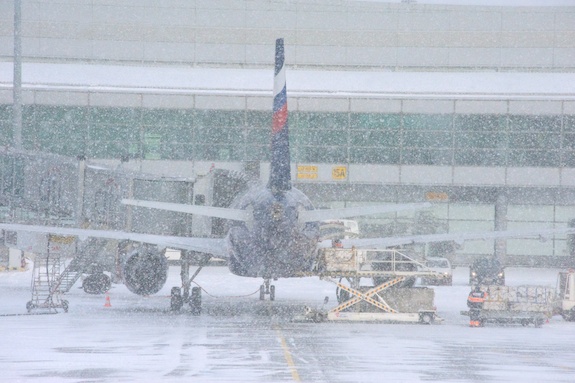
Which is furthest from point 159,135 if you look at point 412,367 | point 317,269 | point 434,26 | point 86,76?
point 412,367

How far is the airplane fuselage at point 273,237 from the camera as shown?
26.2 m

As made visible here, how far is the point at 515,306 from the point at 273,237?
7580mm

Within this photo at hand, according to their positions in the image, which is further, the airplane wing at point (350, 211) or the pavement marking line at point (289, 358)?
the airplane wing at point (350, 211)

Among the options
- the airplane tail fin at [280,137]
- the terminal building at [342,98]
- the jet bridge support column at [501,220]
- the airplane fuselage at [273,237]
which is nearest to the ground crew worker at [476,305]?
the airplane fuselage at [273,237]

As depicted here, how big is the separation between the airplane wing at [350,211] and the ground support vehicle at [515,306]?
191 inches

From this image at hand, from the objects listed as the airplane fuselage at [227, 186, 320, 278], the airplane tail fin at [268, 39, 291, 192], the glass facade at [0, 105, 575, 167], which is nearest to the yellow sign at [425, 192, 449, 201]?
the glass facade at [0, 105, 575, 167]

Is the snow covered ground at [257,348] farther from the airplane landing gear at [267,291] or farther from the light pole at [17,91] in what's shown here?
the light pole at [17,91]

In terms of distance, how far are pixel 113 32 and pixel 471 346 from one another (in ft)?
146

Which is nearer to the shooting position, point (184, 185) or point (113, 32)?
point (184, 185)

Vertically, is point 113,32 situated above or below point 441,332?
above

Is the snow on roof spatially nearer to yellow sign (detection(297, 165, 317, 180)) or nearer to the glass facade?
the glass facade

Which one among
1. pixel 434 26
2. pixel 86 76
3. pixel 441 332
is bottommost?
pixel 441 332

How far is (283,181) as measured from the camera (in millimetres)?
25984

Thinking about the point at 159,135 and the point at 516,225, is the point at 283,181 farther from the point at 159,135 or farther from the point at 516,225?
the point at 516,225
